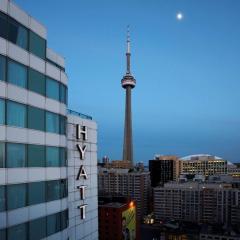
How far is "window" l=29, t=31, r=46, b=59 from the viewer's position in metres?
24.2

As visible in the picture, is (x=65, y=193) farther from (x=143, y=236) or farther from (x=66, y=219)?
(x=143, y=236)

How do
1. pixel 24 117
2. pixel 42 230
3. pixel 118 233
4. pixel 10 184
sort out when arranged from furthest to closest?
pixel 118 233 → pixel 42 230 → pixel 24 117 → pixel 10 184

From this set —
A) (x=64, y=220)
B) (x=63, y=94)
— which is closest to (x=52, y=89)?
(x=63, y=94)

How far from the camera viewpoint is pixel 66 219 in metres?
29.2

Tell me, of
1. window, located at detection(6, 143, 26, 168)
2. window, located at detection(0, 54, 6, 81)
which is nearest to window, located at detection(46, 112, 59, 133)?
window, located at detection(6, 143, 26, 168)

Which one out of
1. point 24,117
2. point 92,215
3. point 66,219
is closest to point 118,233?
point 92,215

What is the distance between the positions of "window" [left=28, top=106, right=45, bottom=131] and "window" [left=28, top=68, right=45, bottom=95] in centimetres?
130

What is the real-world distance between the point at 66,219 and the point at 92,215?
11.4 meters

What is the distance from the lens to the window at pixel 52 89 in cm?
2650

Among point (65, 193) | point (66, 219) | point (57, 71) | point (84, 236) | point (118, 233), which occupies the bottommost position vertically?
point (118, 233)

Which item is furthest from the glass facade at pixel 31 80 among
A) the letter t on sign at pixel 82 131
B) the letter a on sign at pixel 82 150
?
the letter a on sign at pixel 82 150

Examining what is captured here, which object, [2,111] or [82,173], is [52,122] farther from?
[82,173]

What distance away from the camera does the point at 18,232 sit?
2225 cm

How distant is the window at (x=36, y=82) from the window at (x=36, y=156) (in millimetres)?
3712
